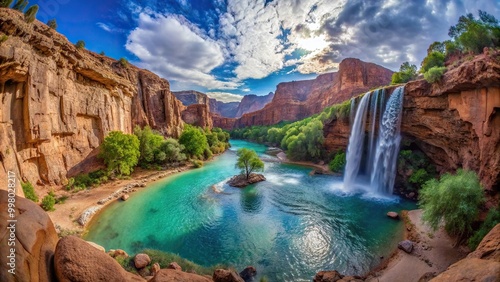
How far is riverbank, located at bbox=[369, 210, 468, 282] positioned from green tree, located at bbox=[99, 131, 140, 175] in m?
27.3

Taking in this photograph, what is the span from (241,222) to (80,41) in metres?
32.2

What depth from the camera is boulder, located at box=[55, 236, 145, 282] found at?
14.6ft

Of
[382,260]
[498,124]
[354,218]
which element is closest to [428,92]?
[498,124]

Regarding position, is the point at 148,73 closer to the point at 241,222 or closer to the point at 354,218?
the point at 241,222

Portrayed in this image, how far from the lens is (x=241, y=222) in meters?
17.4

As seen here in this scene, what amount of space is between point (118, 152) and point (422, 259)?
29.7 metres

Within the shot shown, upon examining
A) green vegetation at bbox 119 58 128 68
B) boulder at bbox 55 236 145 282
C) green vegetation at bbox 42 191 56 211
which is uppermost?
green vegetation at bbox 119 58 128 68

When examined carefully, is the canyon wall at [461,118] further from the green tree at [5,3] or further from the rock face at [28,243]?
the green tree at [5,3]

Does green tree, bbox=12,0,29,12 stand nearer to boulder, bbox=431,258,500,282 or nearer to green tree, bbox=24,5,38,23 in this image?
green tree, bbox=24,5,38,23

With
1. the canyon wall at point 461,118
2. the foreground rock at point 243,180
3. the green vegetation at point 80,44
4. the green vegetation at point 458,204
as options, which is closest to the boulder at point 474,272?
the green vegetation at point 458,204

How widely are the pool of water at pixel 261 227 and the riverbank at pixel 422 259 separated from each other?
3.20 ft

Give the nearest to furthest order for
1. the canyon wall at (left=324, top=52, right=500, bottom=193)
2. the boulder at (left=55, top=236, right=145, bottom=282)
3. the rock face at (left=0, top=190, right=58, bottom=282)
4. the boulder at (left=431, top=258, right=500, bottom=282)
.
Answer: the rock face at (left=0, top=190, right=58, bottom=282)
the boulder at (left=431, top=258, right=500, bottom=282)
the boulder at (left=55, top=236, right=145, bottom=282)
the canyon wall at (left=324, top=52, right=500, bottom=193)

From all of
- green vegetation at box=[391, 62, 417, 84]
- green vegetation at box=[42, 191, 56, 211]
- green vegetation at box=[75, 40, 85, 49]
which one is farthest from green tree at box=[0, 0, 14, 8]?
green vegetation at box=[391, 62, 417, 84]

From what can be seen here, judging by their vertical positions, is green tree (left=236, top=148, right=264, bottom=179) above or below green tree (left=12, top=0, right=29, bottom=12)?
below
